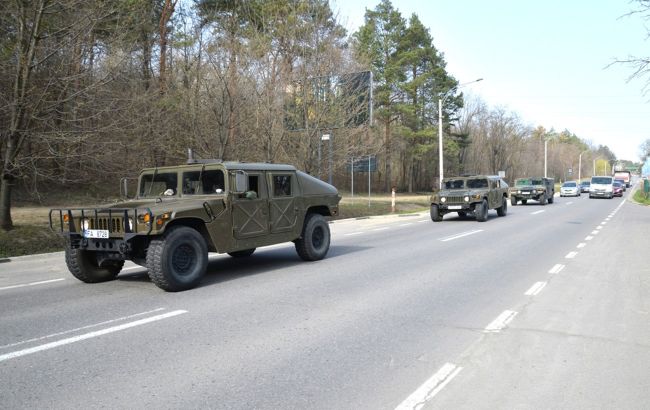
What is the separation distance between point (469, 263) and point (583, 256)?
9.12 feet

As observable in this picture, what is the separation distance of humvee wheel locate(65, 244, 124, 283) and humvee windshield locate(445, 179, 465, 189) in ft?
50.2

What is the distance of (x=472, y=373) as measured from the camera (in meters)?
3.97

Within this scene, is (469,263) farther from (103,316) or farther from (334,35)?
(334,35)

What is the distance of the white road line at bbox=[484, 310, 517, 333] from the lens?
5152mm

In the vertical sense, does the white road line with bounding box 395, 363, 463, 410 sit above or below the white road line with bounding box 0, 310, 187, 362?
below

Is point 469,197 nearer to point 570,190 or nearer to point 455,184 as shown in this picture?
point 455,184

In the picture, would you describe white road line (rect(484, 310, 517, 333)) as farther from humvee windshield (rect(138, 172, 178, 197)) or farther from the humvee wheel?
the humvee wheel

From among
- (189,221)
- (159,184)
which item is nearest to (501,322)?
(189,221)

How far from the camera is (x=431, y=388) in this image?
367 cm

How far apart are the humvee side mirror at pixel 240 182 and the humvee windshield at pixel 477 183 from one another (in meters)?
14.3

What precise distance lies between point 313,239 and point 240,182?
8.64 feet

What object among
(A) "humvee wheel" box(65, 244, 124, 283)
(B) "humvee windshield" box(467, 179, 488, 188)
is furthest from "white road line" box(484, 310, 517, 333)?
(B) "humvee windshield" box(467, 179, 488, 188)

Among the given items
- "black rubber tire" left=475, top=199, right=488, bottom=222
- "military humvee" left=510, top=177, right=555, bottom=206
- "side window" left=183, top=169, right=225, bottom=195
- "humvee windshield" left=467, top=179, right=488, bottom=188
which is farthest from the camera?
"military humvee" left=510, top=177, right=555, bottom=206

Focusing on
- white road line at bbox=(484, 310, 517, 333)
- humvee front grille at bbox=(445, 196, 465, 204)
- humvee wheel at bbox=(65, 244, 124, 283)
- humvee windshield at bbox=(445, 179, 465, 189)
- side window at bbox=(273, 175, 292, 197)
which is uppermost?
side window at bbox=(273, 175, 292, 197)
